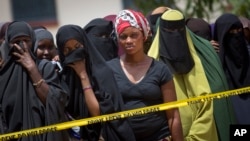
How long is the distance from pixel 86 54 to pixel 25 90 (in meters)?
0.47

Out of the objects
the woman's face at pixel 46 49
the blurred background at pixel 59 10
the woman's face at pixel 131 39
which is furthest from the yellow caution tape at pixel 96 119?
the blurred background at pixel 59 10

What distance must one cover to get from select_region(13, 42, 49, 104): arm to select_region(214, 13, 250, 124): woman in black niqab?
5.61 ft

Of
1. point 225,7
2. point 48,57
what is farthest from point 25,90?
point 225,7

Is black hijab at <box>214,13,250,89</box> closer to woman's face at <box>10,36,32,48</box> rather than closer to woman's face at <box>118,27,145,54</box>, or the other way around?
woman's face at <box>118,27,145,54</box>

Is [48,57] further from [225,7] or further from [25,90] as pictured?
[225,7]

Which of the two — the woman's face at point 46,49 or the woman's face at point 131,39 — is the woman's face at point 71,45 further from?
the woman's face at point 46,49

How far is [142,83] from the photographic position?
3816 mm

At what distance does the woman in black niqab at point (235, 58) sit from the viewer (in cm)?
464

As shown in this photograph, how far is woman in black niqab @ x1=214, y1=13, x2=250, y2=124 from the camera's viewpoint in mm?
4641

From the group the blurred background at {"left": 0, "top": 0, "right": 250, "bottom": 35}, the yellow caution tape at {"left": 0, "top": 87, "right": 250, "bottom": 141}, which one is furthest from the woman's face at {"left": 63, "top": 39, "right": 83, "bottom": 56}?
the blurred background at {"left": 0, "top": 0, "right": 250, "bottom": 35}

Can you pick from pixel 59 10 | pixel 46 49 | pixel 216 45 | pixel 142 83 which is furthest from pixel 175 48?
A: pixel 59 10

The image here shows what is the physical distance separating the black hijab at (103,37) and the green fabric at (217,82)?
2.04ft

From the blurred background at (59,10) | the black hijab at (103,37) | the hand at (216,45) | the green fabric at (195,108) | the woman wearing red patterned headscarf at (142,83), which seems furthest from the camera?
the blurred background at (59,10)

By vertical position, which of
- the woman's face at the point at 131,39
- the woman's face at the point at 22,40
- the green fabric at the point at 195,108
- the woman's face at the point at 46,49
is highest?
the woman's face at the point at 22,40
